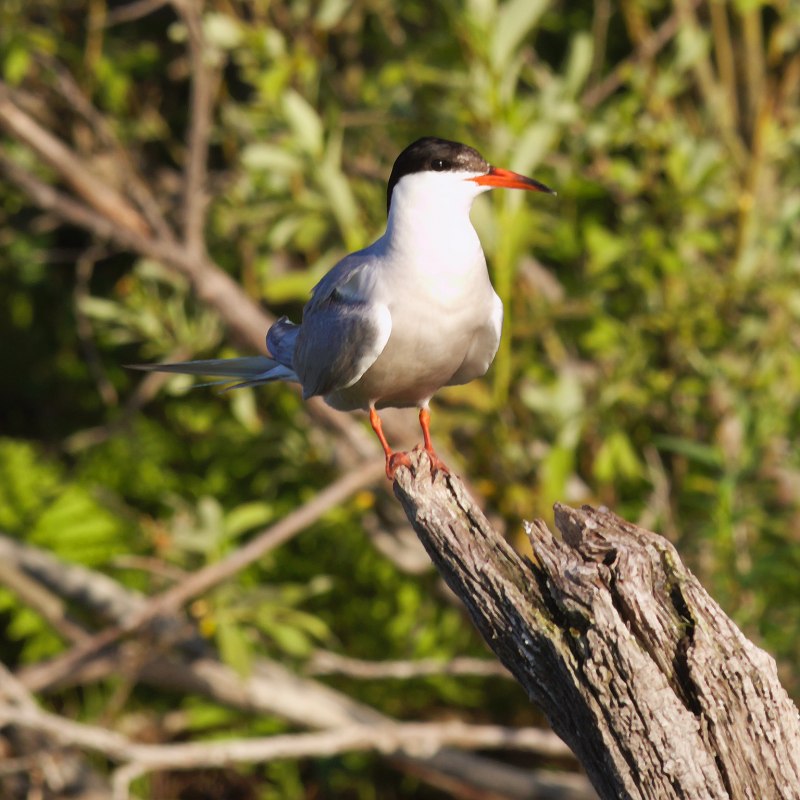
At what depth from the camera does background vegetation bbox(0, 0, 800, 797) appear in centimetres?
477

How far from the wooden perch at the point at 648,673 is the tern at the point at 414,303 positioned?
63 centimetres

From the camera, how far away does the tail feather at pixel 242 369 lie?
3465 mm

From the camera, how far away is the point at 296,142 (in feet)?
15.2

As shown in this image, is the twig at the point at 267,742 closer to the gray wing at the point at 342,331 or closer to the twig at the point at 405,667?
the twig at the point at 405,667

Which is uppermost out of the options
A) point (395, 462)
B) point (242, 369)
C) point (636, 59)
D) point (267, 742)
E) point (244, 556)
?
point (636, 59)

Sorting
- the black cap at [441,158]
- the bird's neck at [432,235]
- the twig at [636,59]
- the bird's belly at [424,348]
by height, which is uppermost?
the twig at [636,59]

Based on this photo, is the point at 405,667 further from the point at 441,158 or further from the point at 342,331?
the point at 441,158

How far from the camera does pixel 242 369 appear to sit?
364 cm

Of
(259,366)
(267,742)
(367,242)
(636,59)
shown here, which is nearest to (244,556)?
(267,742)

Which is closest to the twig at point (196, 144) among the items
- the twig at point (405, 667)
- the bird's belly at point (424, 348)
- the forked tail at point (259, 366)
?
the forked tail at point (259, 366)

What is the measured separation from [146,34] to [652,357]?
10.1 ft

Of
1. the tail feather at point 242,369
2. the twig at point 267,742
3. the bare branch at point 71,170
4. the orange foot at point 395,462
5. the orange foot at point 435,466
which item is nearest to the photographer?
the orange foot at point 435,466

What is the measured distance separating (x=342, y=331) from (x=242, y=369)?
2.62 feet

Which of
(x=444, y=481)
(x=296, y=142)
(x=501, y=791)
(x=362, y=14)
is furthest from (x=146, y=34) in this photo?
(x=444, y=481)
